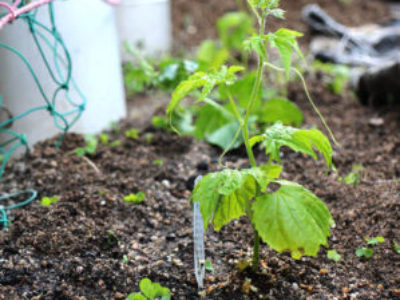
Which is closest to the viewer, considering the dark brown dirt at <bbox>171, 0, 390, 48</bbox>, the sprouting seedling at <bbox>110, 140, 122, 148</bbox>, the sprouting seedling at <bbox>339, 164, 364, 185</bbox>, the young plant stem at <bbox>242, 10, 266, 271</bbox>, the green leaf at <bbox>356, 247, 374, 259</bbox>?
the young plant stem at <bbox>242, 10, 266, 271</bbox>

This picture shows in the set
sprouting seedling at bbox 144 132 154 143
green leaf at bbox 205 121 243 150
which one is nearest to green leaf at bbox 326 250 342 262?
green leaf at bbox 205 121 243 150

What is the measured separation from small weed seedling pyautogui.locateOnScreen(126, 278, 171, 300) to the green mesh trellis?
2.66 ft

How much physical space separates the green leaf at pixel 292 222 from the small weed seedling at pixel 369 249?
1.24 ft

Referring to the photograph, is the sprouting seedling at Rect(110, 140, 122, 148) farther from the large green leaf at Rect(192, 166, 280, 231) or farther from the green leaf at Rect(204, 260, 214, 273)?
the large green leaf at Rect(192, 166, 280, 231)

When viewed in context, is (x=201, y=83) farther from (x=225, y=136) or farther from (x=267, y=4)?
(x=225, y=136)

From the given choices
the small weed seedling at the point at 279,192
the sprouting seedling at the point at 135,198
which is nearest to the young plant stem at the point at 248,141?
the small weed seedling at the point at 279,192

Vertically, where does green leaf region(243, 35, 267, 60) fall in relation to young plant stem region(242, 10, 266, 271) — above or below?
above

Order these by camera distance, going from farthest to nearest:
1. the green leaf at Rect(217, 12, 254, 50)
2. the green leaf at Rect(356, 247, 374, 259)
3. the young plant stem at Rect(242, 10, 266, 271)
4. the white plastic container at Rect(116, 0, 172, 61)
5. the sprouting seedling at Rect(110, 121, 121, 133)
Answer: the white plastic container at Rect(116, 0, 172, 61) < the green leaf at Rect(217, 12, 254, 50) < the sprouting seedling at Rect(110, 121, 121, 133) < the green leaf at Rect(356, 247, 374, 259) < the young plant stem at Rect(242, 10, 266, 271)

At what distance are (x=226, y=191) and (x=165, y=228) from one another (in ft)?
2.19

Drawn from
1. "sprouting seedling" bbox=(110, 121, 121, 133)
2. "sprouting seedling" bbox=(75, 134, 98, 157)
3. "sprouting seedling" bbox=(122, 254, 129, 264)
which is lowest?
"sprouting seedling" bbox=(122, 254, 129, 264)

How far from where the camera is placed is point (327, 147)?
4.77 feet

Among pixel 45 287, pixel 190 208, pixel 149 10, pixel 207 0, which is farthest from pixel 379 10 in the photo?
pixel 45 287

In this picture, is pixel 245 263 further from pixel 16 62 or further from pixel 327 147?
pixel 16 62

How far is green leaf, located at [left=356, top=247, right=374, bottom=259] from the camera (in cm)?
171
